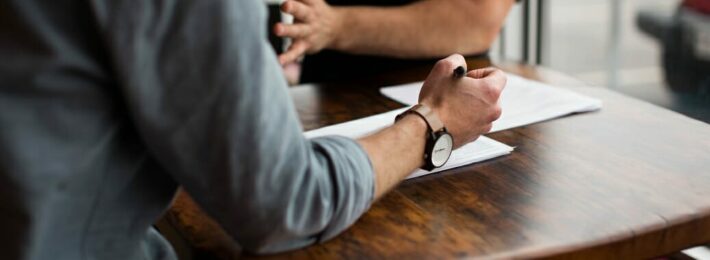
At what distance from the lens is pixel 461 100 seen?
1.06 m

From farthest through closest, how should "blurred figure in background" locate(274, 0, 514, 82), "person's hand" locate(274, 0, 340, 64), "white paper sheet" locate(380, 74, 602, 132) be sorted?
"blurred figure in background" locate(274, 0, 514, 82)
"person's hand" locate(274, 0, 340, 64)
"white paper sheet" locate(380, 74, 602, 132)

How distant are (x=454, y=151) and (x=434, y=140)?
0.16 meters

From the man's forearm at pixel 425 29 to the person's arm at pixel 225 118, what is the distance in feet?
2.71

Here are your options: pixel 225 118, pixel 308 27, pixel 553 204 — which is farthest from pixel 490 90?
pixel 308 27

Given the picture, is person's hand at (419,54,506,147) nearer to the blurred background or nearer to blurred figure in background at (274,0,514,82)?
the blurred background

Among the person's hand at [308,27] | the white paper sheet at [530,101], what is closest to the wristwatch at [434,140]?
the white paper sheet at [530,101]

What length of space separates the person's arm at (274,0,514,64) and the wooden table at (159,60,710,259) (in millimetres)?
455

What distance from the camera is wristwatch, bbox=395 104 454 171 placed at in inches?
40.0

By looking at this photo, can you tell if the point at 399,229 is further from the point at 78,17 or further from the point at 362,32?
the point at 362,32

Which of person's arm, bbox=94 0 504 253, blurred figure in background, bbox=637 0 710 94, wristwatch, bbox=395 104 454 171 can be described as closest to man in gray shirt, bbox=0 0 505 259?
person's arm, bbox=94 0 504 253

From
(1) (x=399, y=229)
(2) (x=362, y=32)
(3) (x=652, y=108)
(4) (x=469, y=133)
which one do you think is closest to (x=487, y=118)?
(4) (x=469, y=133)

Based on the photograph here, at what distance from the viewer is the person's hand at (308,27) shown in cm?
151

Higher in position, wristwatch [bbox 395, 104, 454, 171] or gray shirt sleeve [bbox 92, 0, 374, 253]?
gray shirt sleeve [bbox 92, 0, 374, 253]

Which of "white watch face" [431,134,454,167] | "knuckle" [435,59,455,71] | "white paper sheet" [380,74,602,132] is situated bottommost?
"white paper sheet" [380,74,602,132]
